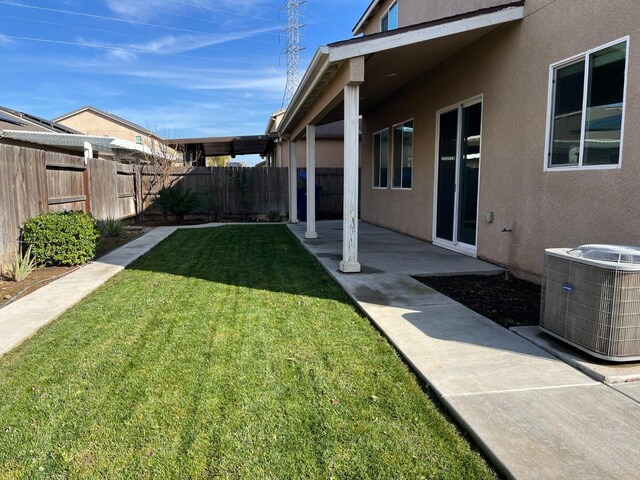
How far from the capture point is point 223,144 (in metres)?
22.8

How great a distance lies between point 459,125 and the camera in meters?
8.10

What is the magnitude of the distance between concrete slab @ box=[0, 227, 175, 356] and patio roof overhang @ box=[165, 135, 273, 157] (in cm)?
1295

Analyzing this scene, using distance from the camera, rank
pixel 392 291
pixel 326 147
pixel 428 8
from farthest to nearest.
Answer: pixel 326 147
pixel 428 8
pixel 392 291

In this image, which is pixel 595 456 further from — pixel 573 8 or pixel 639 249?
pixel 573 8

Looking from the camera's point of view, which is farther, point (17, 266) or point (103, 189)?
point (103, 189)

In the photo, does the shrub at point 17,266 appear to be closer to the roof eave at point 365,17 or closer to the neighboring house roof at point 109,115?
the roof eave at point 365,17

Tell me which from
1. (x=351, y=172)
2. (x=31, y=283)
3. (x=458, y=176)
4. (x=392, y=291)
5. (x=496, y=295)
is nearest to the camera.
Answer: (x=496, y=295)

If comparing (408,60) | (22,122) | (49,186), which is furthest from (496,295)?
(22,122)

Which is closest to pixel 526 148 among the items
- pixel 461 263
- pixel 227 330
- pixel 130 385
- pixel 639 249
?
pixel 461 263

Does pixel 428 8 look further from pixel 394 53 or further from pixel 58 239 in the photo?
pixel 58 239

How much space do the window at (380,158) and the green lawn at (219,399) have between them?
301 inches

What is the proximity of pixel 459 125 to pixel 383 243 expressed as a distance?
2.85m

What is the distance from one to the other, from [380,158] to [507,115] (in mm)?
6387

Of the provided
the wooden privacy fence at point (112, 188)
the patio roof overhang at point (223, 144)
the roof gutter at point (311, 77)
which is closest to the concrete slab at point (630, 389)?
the roof gutter at point (311, 77)
